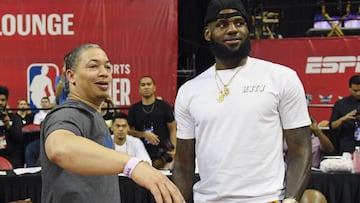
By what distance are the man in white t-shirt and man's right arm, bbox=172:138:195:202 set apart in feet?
0.36

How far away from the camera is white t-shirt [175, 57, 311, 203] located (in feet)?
8.55

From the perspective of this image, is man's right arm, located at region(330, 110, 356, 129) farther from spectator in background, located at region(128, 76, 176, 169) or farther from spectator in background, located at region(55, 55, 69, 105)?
spectator in background, located at region(55, 55, 69, 105)

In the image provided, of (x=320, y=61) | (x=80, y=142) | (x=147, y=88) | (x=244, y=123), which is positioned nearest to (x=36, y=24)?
(x=147, y=88)

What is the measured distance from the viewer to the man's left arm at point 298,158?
2.62 m

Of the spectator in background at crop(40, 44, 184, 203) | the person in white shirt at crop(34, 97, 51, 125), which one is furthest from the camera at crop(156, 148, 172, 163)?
the spectator in background at crop(40, 44, 184, 203)

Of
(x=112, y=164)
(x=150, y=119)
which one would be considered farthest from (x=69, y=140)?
(x=150, y=119)

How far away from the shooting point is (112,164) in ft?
5.34

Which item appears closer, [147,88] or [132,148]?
[132,148]

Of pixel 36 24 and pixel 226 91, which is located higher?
pixel 36 24

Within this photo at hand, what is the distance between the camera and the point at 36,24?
368 inches

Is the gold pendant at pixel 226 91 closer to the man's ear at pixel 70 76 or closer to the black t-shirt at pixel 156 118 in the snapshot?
the man's ear at pixel 70 76

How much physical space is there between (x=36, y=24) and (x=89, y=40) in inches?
32.8

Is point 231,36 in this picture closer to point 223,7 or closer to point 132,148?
point 223,7

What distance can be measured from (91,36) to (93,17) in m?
0.27
